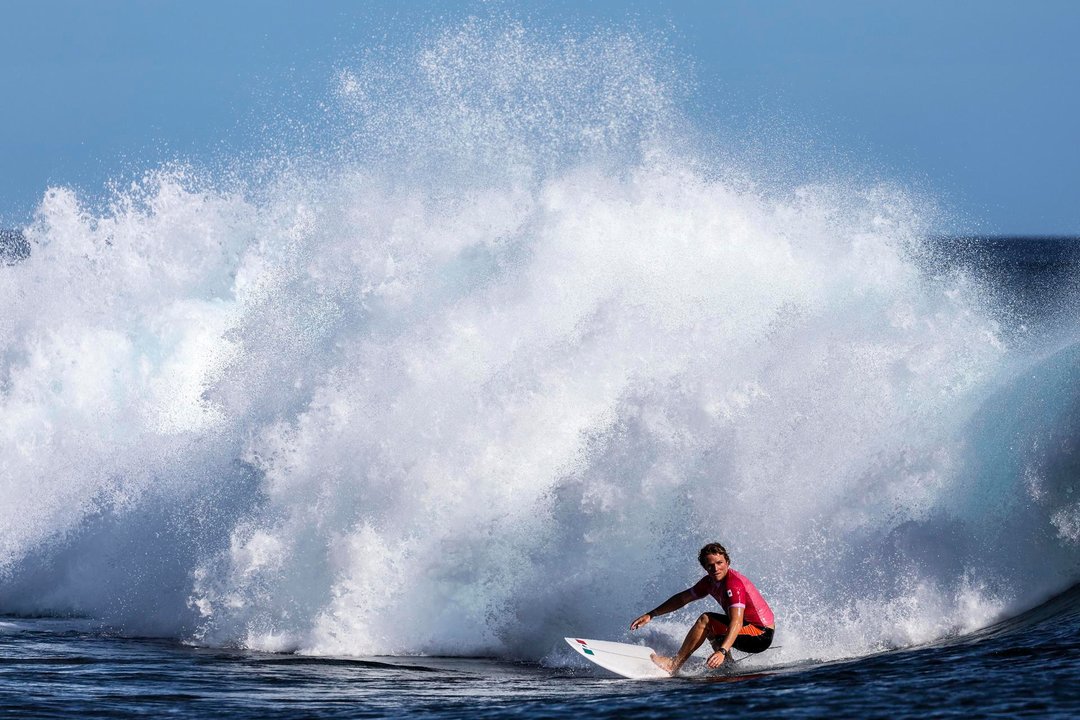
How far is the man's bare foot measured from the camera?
11305mm

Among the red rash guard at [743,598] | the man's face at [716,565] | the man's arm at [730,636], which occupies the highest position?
the man's face at [716,565]

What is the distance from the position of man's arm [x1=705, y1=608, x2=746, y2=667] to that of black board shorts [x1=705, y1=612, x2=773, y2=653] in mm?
64

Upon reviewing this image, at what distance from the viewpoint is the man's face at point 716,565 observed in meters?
11.5

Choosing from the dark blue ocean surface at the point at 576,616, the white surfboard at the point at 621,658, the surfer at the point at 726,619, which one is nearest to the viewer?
the dark blue ocean surface at the point at 576,616

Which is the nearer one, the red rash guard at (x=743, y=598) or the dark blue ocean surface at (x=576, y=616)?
the dark blue ocean surface at (x=576, y=616)

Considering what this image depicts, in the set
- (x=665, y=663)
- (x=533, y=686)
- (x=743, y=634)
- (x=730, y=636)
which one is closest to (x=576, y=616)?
(x=665, y=663)

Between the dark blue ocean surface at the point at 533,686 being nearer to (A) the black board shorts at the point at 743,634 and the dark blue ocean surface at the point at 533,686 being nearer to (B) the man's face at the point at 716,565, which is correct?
(A) the black board shorts at the point at 743,634

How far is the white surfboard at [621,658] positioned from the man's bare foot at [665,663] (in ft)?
0.10

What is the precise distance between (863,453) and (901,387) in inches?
42.4

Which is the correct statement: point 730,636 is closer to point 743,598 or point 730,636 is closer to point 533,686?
point 743,598

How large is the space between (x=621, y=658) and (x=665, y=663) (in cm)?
38

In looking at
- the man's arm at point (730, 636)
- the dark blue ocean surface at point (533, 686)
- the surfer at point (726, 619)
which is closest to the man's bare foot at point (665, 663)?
the surfer at point (726, 619)

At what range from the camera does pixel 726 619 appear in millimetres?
11414

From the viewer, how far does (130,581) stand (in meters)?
15.8
